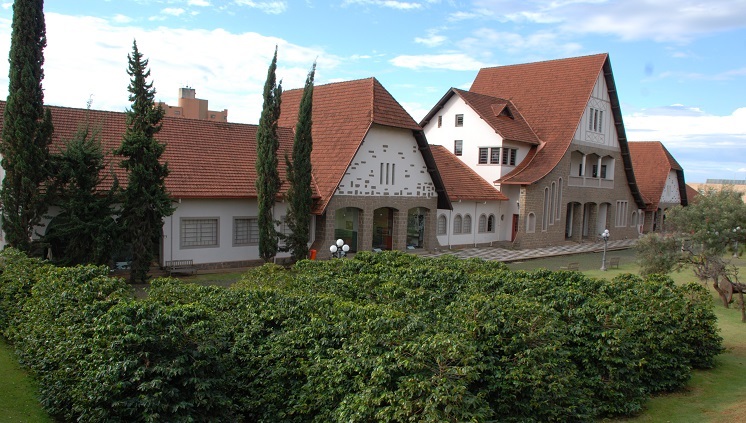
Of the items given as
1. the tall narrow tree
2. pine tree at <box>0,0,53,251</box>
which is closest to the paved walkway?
the tall narrow tree

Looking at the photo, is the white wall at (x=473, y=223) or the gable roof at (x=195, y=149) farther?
the white wall at (x=473, y=223)

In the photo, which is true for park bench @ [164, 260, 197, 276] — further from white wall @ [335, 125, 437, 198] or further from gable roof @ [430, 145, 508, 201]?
gable roof @ [430, 145, 508, 201]

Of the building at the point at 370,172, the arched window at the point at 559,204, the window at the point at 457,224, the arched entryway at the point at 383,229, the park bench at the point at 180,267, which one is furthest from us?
the arched window at the point at 559,204

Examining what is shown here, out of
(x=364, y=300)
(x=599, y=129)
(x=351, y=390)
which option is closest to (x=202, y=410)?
(x=351, y=390)

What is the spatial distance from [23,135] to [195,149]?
7.24m

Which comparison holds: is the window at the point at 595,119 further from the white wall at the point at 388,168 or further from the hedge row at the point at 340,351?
the hedge row at the point at 340,351

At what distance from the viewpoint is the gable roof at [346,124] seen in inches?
986

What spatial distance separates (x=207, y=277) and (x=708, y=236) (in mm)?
20309

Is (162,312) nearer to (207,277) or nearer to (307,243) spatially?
(207,277)

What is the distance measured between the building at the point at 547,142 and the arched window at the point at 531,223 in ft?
0.20

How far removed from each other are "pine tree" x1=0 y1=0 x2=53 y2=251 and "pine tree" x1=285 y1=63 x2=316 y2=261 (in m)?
8.74

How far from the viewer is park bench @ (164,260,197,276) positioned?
21.3 meters

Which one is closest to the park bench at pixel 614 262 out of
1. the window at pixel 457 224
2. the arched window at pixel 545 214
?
the arched window at pixel 545 214

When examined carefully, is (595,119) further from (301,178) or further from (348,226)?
(301,178)
